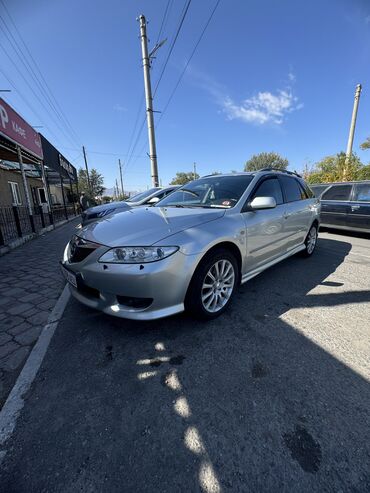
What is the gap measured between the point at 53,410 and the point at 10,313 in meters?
1.89

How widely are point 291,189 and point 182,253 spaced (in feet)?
9.73

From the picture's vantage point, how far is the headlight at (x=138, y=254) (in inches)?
83.7

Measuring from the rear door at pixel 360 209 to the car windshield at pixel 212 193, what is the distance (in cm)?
521

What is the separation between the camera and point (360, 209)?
22.2ft

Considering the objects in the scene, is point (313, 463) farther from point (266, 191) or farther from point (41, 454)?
point (266, 191)

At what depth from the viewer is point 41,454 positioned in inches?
53.9

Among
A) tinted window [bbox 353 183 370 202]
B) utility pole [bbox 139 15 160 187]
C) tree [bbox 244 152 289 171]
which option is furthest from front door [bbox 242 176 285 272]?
tree [bbox 244 152 289 171]

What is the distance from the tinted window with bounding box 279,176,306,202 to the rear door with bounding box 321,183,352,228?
362 centimetres

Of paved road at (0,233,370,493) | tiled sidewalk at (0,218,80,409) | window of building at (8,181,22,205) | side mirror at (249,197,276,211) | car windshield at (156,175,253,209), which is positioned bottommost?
paved road at (0,233,370,493)

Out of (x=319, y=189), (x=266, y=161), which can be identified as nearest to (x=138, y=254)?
(x=319, y=189)

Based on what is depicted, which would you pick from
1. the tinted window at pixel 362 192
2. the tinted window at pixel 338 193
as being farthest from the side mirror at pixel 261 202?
the tinted window at pixel 338 193

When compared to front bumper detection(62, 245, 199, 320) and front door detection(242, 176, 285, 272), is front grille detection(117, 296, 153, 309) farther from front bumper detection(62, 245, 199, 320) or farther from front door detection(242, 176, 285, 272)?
front door detection(242, 176, 285, 272)

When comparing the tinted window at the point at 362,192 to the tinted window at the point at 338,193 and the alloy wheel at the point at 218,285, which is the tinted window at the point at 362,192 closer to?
the tinted window at the point at 338,193

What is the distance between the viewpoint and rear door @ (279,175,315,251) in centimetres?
388
